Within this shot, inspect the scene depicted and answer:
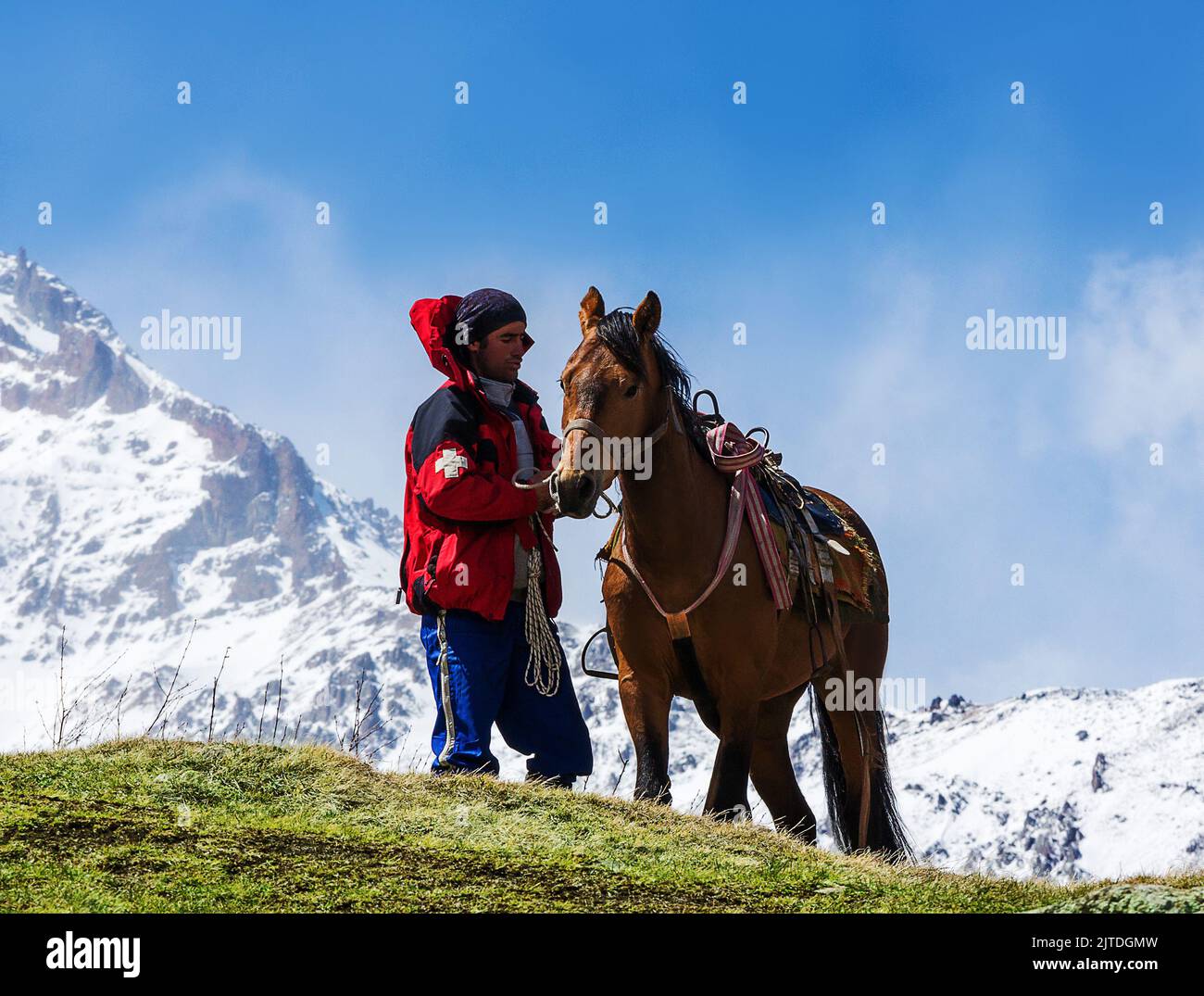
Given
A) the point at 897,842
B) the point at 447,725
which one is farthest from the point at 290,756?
the point at 897,842

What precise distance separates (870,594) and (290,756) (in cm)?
524

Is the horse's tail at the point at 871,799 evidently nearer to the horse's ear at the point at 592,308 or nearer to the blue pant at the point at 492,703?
the blue pant at the point at 492,703

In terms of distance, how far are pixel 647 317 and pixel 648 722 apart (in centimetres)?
242

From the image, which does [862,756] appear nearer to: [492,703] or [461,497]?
[492,703]

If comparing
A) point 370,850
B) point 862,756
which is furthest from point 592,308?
point 862,756

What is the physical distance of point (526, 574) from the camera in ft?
29.3

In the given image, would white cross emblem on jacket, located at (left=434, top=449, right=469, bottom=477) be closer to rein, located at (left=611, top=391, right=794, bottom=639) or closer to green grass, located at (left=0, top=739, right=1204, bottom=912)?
rein, located at (left=611, top=391, right=794, bottom=639)

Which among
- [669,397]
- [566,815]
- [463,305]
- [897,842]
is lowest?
[897,842]

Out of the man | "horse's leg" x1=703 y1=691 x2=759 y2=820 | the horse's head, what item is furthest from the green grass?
the horse's head

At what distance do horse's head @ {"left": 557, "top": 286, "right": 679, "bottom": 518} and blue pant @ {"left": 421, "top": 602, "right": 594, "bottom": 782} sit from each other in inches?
52.5

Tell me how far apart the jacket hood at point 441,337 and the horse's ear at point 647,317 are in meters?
0.92

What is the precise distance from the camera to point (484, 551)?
8.72m

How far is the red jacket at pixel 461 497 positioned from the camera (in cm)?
845
